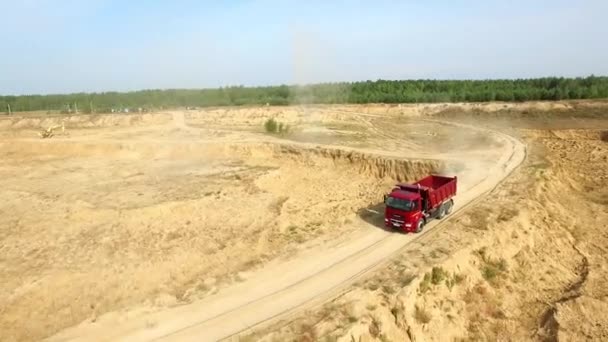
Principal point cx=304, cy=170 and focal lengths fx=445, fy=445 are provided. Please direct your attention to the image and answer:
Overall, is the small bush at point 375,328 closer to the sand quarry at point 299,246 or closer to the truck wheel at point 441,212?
the sand quarry at point 299,246

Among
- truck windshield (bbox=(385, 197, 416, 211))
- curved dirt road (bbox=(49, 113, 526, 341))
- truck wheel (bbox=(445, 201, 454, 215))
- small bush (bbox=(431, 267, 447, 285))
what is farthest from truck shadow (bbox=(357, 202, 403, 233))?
small bush (bbox=(431, 267, 447, 285))

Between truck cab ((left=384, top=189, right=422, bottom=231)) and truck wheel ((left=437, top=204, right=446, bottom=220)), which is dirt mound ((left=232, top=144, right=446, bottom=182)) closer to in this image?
truck wheel ((left=437, top=204, right=446, bottom=220))

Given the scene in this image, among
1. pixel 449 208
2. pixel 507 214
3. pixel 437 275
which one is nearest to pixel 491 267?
pixel 437 275

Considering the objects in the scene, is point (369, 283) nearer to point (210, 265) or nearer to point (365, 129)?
point (210, 265)

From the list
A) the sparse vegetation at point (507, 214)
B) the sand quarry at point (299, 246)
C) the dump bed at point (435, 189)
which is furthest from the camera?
the sparse vegetation at point (507, 214)

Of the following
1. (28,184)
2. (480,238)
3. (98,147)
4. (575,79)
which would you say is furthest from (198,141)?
(575,79)

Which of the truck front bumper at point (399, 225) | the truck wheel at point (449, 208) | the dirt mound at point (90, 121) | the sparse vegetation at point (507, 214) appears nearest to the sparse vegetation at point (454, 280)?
the truck front bumper at point (399, 225)

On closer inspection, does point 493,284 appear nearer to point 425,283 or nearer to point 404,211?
point 425,283
